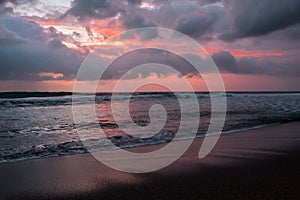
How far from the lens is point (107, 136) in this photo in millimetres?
8742

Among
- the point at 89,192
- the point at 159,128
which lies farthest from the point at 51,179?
the point at 159,128

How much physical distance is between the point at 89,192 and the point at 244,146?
4.43m

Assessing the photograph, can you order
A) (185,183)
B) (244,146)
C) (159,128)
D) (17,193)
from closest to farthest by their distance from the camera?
(17,193)
(185,183)
(244,146)
(159,128)

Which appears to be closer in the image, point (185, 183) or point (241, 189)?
point (241, 189)

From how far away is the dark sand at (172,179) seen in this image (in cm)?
354

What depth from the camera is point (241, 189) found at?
3555mm

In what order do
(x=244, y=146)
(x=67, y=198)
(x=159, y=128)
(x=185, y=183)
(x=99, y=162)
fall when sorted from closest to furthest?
(x=67, y=198), (x=185, y=183), (x=99, y=162), (x=244, y=146), (x=159, y=128)

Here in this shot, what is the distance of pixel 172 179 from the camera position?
4223mm

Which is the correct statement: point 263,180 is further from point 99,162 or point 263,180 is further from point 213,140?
point 213,140

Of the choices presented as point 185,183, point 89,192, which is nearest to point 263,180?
point 185,183

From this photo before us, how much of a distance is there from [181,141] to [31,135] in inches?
189

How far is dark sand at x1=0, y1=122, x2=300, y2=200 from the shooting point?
354 cm

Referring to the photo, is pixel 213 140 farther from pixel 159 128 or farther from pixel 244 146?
pixel 159 128

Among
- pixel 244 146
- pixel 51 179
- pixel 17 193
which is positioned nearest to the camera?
pixel 17 193
